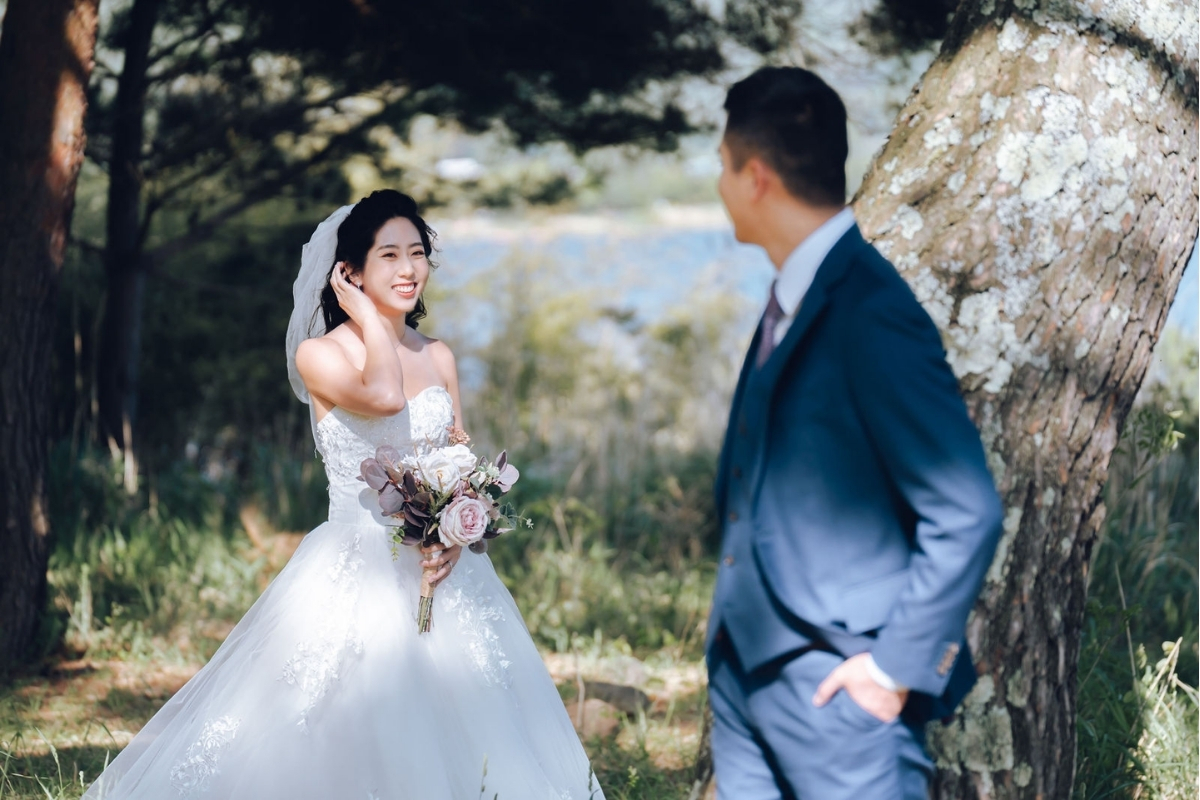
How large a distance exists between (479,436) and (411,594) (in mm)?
4946

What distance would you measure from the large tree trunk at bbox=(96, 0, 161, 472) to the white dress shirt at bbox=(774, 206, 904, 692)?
652 cm

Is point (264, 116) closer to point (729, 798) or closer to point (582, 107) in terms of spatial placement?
point (582, 107)

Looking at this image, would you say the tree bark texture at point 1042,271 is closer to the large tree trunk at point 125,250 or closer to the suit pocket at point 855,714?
the suit pocket at point 855,714

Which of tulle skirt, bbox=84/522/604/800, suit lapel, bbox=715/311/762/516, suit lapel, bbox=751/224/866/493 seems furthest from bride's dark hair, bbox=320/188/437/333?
suit lapel, bbox=751/224/866/493

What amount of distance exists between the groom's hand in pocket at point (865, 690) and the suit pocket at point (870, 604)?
5 cm

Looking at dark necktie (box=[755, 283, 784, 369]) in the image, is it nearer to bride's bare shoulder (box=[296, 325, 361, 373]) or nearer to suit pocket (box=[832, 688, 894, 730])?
suit pocket (box=[832, 688, 894, 730])

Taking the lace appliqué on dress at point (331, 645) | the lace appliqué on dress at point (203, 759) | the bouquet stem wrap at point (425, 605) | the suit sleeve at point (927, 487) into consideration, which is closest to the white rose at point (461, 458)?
the bouquet stem wrap at point (425, 605)

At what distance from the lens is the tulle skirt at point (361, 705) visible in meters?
3.40

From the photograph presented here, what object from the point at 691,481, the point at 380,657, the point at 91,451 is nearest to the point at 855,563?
the point at 380,657

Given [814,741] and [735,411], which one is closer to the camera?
[814,741]

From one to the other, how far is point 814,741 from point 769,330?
0.70m

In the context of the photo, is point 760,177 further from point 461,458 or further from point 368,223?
point 368,223

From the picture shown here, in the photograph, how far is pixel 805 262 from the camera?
193cm

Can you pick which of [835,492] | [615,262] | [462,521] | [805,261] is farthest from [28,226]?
[615,262]
